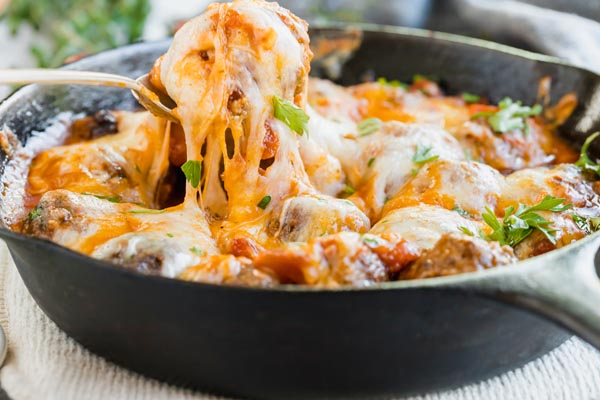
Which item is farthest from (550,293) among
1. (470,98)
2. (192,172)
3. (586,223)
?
(470,98)

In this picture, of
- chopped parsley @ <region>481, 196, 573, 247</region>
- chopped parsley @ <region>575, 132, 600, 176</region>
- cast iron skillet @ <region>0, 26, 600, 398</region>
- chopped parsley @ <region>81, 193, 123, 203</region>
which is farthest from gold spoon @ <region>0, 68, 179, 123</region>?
chopped parsley @ <region>575, 132, 600, 176</region>

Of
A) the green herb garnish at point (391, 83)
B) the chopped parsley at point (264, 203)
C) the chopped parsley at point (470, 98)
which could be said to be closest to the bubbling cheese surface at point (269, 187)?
the chopped parsley at point (264, 203)

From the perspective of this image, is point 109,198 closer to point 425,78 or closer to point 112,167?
point 112,167

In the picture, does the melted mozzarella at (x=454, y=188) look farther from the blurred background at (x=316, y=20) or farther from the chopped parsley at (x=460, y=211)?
the blurred background at (x=316, y=20)

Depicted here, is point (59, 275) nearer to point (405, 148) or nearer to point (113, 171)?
point (113, 171)

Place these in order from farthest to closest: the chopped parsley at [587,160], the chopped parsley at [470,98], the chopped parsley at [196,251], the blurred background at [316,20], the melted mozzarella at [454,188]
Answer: the blurred background at [316,20] < the chopped parsley at [470,98] < the chopped parsley at [587,160] < the melted mozzarella at [454,188] < the chopped parsley at [196,251]

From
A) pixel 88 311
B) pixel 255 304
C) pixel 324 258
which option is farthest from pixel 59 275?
pixel 324 258

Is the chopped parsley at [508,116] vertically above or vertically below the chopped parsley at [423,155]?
below
